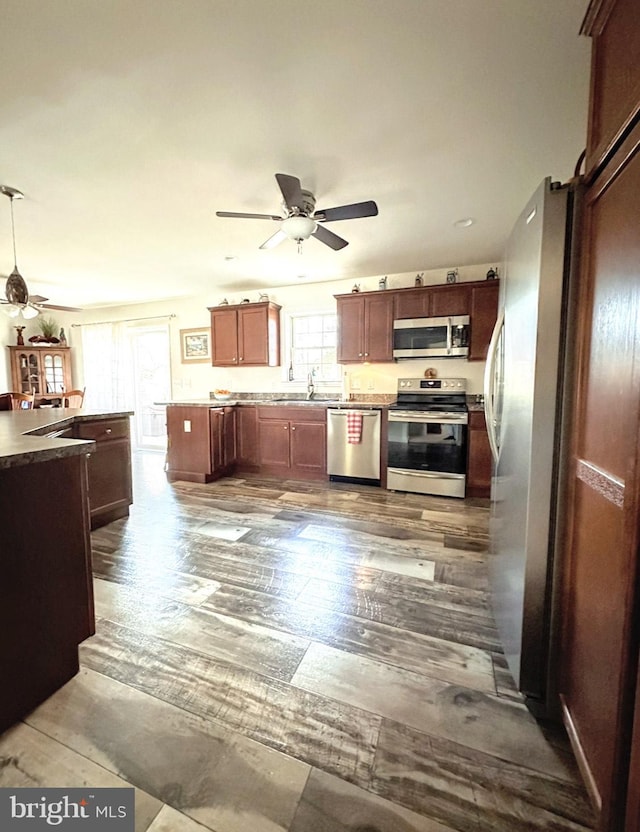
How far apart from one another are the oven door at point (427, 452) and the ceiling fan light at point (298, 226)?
200 cm

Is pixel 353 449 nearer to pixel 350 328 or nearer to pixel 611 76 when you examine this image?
pixel 350 328

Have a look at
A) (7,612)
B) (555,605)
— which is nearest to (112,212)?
(7,612)

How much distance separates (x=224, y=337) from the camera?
477 cm

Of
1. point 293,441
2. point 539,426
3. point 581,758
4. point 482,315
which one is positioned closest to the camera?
point 581,758

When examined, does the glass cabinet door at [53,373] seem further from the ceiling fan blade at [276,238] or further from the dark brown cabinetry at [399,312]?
the ceiling fan blade at [276,238]

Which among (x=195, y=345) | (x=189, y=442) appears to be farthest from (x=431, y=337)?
(x=195, y=345)

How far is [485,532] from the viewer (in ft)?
8.82

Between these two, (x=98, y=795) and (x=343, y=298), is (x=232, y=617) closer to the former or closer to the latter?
(x=98, y=795)

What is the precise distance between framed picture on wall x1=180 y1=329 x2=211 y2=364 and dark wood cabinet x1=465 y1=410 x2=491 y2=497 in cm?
384

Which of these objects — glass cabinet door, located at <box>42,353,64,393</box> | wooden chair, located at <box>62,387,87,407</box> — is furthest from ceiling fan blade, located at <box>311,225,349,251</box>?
glass cabinet door, located at <box>42,353,64,393</box>

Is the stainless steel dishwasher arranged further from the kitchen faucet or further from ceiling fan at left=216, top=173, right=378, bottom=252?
ceiling fan at left=216, top=173, right=378, bottom=252

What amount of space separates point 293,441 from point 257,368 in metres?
1.42

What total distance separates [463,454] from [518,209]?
6.97 feet

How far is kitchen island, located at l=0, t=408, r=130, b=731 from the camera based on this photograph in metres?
1.15
